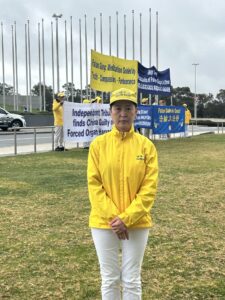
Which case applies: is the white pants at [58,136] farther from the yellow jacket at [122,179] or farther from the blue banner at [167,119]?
the yellow jacket at [122,179]

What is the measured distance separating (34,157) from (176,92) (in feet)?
312

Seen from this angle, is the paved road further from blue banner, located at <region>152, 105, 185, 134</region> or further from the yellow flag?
blue banner, located at <region>152, 105, 185, 134</region>

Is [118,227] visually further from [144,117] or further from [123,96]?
[144,117]

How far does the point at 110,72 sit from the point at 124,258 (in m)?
12.6

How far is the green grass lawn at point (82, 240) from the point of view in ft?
13.8

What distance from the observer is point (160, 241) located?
216 inches

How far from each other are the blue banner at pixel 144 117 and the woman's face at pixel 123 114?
49.2ft

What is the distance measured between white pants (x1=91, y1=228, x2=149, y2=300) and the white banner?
1100 cm

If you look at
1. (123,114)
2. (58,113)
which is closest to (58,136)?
(58,113)

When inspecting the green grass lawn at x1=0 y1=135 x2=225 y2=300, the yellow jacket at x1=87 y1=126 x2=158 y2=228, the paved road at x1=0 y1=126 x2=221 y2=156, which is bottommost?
the green grass lawn at x1=0 y1=135 x2=225 y2=300

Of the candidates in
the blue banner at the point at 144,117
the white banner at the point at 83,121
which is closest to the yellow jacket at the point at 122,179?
the white banner at the point at 83,121

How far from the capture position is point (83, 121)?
14.8m

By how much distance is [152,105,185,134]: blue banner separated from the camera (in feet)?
64.4

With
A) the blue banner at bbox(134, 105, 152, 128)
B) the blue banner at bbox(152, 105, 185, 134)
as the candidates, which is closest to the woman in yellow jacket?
the blue banner at bbox(134, 105, 152, 128)
